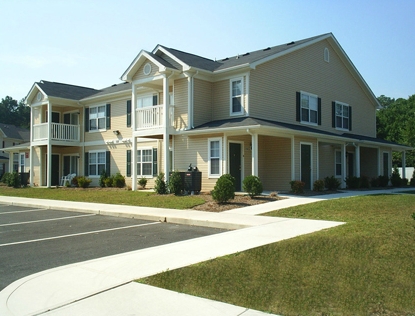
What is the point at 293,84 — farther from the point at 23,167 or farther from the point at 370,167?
the point at 23,167

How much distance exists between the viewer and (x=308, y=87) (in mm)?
24281

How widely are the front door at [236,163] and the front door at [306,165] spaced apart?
3249mm

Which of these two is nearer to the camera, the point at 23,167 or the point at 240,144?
the point at 240,144

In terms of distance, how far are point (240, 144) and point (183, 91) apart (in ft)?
13.2

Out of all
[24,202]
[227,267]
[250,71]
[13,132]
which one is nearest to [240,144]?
[250,71]

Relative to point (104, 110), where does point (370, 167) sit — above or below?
below

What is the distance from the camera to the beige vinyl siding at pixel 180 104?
21.3m

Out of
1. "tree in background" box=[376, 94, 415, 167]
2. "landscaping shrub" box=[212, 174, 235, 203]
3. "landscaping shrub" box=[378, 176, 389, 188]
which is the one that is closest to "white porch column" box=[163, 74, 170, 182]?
"landscaping shrub" box=[212, 174, 235, 203]

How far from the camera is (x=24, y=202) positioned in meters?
19.2

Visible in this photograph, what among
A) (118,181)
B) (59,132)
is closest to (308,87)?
(118,181)

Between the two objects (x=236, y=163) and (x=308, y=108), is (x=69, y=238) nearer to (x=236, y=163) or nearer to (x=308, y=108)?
(x=236, y=163)

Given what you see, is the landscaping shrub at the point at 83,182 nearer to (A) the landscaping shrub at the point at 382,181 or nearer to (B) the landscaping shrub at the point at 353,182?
(B) the landscaping shrub at the point at 353,182

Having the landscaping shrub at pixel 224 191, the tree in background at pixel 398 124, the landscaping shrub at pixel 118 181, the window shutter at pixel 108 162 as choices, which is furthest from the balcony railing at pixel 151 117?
the tree in background at pixel 398 124

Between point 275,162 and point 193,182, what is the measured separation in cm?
467
